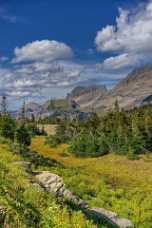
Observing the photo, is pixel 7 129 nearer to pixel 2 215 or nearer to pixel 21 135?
pixel 21 135

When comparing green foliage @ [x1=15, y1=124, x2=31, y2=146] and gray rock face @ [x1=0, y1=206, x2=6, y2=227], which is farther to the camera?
green foliage @ [x1=15, y1=124, x2=31, y2=146]

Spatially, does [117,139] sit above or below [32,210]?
below

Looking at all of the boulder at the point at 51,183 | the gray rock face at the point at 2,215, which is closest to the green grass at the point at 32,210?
the gray rock face at the point at 2,215

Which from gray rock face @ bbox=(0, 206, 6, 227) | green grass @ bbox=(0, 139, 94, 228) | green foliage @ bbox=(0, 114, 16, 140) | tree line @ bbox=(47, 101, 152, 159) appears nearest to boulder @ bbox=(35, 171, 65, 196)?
green grass @ bbox=(0, 139, 94, 228)

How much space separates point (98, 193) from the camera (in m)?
27.3

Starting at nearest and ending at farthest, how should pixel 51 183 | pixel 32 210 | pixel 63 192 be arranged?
pixel 32 210 < pixel 63 192 < pixel 51 183

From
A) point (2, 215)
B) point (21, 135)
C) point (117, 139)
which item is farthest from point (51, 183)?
point (117, 139)

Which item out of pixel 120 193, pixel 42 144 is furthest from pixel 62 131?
pixel 120 193

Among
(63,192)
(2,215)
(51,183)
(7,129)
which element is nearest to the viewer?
(2,215)

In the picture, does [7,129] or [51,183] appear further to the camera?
[7,129]

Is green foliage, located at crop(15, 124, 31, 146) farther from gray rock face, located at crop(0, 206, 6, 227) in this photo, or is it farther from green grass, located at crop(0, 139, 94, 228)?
gray rock face, located at crop(0, 206, 6, 227)

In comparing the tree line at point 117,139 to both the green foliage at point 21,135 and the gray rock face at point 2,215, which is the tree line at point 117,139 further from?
the gray rock face at point 2,215

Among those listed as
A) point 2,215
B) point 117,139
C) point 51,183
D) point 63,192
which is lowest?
point 117,139

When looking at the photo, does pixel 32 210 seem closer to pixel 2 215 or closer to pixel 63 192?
pixel 2 215
